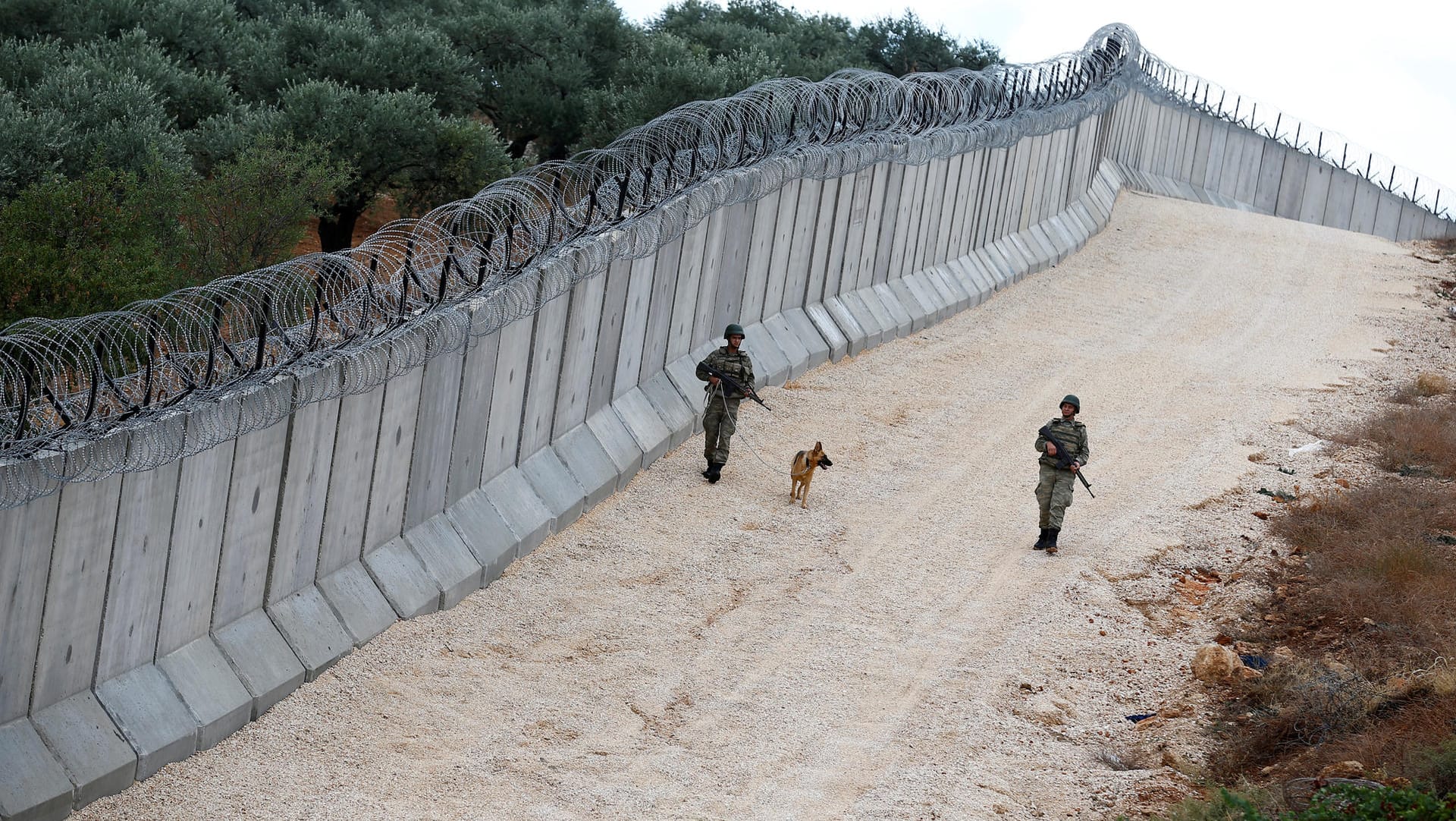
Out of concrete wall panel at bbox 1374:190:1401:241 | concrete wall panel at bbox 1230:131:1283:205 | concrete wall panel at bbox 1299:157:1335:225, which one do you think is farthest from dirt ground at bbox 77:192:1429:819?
concrete wall panel at bbox 1374:190:1401:241

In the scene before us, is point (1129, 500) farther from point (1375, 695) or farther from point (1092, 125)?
point (1092, 125)

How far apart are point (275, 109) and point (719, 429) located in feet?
54.5

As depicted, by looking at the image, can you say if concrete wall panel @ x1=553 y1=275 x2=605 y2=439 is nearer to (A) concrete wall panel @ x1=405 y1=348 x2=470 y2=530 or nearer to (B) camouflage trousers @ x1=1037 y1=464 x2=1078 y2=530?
(A) concrete wall panel @ x1=405 y1=348 x2=470 y2=530

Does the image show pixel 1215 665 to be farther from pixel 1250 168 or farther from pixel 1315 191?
pixel 1315 191

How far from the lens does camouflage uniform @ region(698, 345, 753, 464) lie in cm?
1496

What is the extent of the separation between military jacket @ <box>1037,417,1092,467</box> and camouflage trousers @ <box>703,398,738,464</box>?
9.71ft

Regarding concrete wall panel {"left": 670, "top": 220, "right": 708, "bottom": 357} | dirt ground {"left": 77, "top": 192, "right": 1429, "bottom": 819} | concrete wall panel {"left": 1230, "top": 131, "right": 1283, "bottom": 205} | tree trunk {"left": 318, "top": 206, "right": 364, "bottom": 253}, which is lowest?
dirt ground {"left": 77, "top": 192, "right": 1429, "bottom": 819}

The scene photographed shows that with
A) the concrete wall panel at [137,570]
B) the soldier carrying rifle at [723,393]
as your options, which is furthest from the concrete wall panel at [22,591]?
the soldier carrying rifle at [723,393]

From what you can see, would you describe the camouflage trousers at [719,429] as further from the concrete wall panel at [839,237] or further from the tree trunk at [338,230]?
the tree trunk at [338,230]

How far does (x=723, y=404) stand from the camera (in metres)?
14.9

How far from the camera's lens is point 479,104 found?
3509 cm

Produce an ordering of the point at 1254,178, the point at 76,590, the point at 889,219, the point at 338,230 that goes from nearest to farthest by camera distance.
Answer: the point at 76,590 < the point at 889,219 < the point at 338,230 < the point at 1254,178

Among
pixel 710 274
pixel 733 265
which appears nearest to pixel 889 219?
pixel 733 265

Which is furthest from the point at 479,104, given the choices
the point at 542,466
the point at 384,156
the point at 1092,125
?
the point at 542,466
